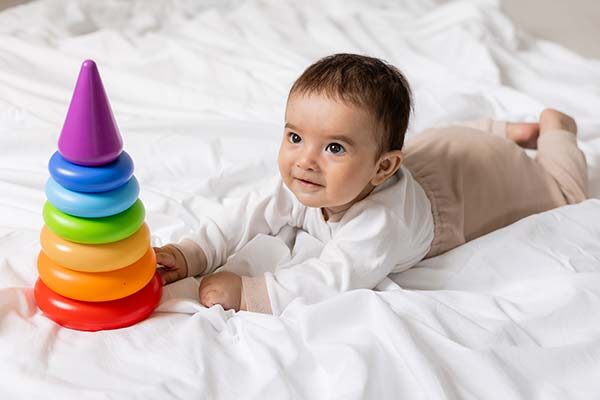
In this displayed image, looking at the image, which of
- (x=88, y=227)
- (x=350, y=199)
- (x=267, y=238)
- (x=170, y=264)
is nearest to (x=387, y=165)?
(x=350, y=199)

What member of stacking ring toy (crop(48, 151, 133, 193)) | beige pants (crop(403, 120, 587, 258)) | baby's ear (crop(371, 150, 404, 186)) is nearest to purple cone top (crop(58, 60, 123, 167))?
stacking ring toy (crop(48, 151, 133, 193))

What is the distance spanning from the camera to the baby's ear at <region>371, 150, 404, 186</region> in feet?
3.77

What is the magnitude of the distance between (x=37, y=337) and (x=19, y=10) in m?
→ 1.26

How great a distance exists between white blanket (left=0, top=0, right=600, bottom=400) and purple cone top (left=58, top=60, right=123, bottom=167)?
0.23m

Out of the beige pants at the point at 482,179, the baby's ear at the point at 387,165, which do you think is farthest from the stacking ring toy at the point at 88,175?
the beige pants at the point at 482,179

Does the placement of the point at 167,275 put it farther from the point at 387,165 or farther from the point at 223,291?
the point at 387,165

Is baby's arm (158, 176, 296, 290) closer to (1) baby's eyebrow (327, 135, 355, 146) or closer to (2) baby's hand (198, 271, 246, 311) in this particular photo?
(2) baby's hand (198, 271, 246, 311)

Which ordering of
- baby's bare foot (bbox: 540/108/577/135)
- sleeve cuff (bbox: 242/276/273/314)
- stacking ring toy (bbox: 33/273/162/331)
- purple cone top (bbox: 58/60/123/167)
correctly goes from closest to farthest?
purple cone top (bbox: 58/60/123/167)
stacking ring toy (bbox: 33/273/162/331)
sleeve cuff (bbox: 242/276/273/314)
baby's bare foot (bbox: 540/108/577/135)

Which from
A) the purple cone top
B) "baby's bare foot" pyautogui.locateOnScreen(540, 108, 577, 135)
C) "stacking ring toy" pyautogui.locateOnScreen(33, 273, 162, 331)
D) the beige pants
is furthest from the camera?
"baby's bare foot" pyautogui.locateOnScreen(540, 108, 577, 135)

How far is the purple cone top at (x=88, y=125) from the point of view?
900 millimetres

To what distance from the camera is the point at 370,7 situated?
7.50 feet

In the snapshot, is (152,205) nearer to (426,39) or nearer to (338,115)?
(338,115)

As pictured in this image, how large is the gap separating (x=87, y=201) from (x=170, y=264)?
0.79ft

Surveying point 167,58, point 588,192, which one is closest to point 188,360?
point 588,192
